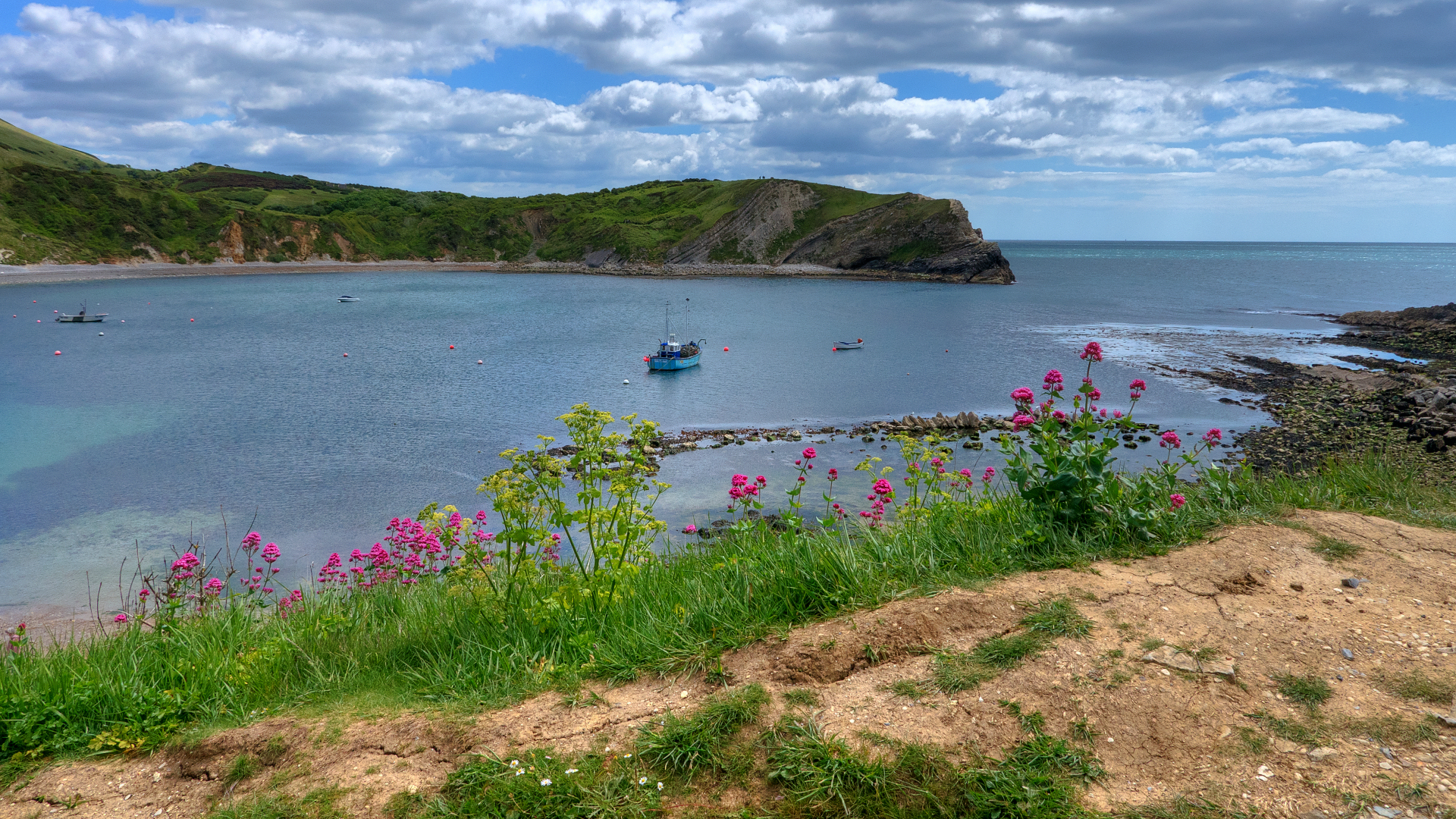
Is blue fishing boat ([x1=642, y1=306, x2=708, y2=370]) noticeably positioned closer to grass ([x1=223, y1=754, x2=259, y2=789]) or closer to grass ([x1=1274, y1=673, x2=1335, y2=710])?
grass ([x1=223, y1=754, x2=259, y2=789])

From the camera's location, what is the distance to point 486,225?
149 metres

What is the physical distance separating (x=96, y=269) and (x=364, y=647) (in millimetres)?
123805

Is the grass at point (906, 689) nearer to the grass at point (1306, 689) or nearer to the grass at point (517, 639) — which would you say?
the grass at point (517, 639)

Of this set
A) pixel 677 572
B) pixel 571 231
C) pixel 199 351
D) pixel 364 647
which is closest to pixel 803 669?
pixel 677 572

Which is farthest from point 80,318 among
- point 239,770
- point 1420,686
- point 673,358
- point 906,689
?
point 1420,686

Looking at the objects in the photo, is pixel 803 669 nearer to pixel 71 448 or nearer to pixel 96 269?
pixel 71 448

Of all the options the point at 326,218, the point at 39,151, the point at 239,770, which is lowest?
the point at 239,770

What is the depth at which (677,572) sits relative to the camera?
6.67 metres

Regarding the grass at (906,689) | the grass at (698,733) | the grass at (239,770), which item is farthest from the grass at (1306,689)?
the grass at (239,770)

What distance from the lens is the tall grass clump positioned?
498cm

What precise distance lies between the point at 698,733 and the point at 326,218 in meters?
150


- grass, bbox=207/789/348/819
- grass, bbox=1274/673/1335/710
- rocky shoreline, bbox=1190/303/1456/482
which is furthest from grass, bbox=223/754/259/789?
rocky shoreline, bbox=1190/303/1456/482

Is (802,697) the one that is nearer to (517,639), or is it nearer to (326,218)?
(517,639)

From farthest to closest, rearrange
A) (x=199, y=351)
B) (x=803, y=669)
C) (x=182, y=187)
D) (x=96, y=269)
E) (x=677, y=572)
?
(x=182, y=187)
(x=96, y=269)
(x=199, y=351)
(x=677, y=572)
(x=803, y=669)
